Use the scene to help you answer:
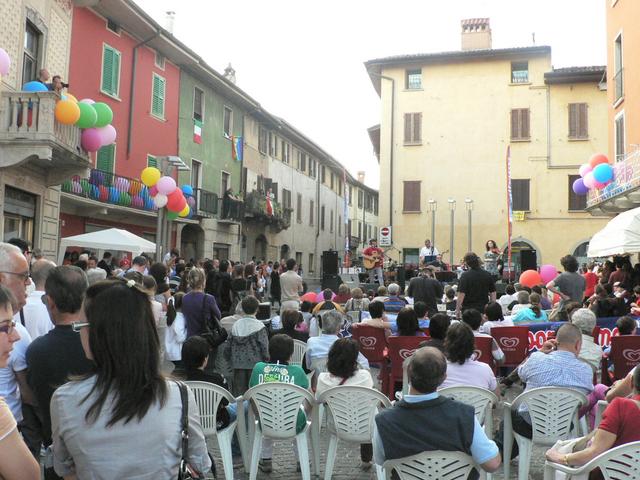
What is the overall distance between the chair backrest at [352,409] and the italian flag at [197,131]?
879 inches

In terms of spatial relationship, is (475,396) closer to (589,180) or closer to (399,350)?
(399,350)

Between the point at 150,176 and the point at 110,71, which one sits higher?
the point at 110,71

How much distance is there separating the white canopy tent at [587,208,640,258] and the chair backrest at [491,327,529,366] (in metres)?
4.92

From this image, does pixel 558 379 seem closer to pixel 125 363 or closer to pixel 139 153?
pixel 125 363

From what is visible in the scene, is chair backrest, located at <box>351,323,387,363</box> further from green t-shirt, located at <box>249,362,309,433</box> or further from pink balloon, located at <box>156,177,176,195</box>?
pink balloon, located at <box>156,177,176,195</box>

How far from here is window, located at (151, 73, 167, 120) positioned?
23.0 m

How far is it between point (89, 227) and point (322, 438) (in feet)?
49.2

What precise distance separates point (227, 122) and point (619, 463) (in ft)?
88.6

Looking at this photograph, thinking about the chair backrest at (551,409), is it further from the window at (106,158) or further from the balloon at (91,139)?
the window at (106,158)

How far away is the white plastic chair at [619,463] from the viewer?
325cm

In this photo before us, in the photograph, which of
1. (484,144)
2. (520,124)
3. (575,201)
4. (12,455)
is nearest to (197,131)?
(484,144)

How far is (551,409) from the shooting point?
4.88m

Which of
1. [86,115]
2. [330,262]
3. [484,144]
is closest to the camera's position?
[86,115]

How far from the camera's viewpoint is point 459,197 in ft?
101
